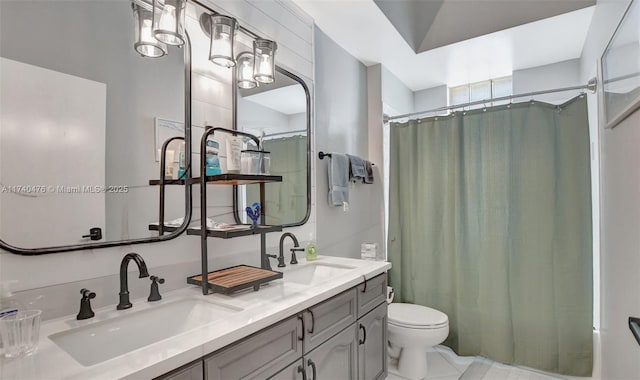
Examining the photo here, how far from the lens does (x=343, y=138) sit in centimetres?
262

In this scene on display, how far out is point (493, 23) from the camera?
2436 mm

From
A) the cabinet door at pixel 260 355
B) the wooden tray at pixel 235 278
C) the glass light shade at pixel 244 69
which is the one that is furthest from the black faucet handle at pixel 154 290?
the glass light shade at pixel 244 69

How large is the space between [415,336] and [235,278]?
1374mm

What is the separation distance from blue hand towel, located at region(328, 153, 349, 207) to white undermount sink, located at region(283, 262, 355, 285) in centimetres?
53

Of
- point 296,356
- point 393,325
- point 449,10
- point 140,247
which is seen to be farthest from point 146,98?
point 449,10

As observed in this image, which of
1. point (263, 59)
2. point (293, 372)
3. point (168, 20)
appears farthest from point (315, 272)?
point (168, 20)

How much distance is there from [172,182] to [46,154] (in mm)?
446

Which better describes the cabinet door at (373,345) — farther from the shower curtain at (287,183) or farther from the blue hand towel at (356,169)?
the blue hand towel at (356,169)

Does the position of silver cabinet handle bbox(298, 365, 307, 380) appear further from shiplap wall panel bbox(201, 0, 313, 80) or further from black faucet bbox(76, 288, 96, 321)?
shiplap wall panel bbox(201, 0, 313, 80)

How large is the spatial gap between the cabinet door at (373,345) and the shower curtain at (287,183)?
732 millimetres

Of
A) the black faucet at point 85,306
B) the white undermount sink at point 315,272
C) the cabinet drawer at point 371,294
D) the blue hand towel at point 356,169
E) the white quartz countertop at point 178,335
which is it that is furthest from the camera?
the blue hand towel at point 356,169

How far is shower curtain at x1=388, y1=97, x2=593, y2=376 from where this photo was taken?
222 centimetres

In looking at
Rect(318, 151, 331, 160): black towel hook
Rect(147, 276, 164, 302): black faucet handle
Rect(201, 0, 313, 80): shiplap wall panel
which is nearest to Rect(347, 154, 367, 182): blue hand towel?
Rect(318, 151, 331, 160): black towel hook

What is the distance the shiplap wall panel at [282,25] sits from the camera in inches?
68.6
